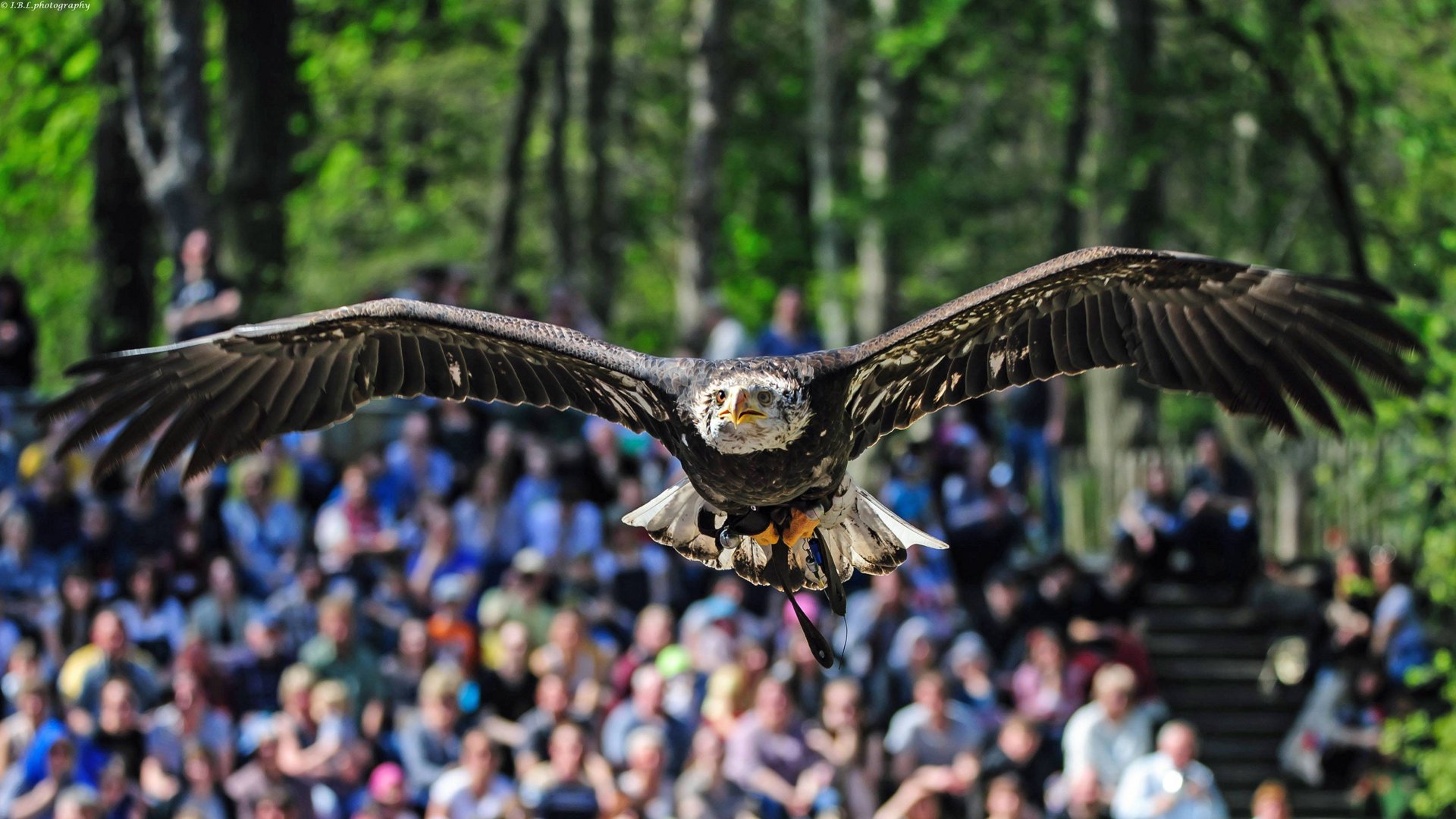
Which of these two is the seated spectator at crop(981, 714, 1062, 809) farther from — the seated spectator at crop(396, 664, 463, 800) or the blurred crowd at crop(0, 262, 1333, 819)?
the seated spectator at crop(396, 664, 463, 800)

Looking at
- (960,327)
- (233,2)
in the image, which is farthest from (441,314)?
(233,2)

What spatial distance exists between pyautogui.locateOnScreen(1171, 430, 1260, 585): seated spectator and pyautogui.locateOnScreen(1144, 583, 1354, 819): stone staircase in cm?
18

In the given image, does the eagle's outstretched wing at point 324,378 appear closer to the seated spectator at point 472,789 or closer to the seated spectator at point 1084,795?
the seated spectator at point 472,789

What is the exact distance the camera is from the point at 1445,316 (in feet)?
39.1

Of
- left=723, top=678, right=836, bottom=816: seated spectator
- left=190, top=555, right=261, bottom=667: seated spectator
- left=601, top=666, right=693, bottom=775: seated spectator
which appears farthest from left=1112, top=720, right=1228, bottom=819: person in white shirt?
left=190, top=555, right=261, bottom=667: seated spectator

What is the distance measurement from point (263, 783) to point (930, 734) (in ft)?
12.2

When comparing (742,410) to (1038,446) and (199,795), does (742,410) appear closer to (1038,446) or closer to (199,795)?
(199,795)

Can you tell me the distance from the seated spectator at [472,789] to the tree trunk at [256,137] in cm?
651

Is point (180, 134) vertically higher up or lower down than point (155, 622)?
higher up

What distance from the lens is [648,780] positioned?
1007cm

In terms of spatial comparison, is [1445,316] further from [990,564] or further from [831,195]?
[831,195]

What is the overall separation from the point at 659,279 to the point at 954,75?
928 cm

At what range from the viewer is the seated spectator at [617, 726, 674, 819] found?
33.0 ft

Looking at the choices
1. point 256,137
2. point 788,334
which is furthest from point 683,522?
point 256,137
